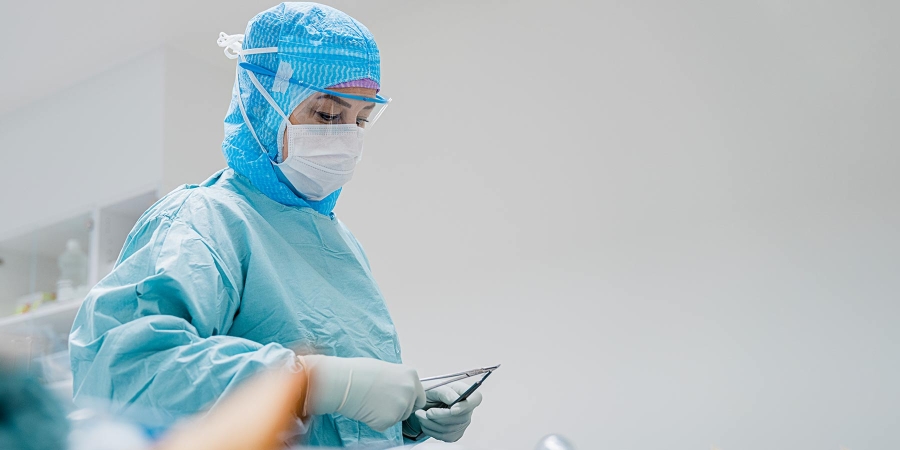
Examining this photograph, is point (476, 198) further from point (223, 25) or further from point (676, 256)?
point (223, 25)

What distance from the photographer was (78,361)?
96 centimetres

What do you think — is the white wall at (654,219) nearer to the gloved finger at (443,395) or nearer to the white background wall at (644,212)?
the white background wall at (644,212)

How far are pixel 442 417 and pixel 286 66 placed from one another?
652 mm

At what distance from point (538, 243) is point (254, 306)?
1885 millimetres

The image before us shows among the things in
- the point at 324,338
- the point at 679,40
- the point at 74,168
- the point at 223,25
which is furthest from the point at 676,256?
the point at 74,168

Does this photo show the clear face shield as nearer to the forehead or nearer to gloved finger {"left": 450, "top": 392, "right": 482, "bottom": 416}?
the forehead

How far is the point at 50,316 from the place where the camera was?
3350 millimetres

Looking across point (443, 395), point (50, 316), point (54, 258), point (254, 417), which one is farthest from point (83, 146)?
point (254, 417)

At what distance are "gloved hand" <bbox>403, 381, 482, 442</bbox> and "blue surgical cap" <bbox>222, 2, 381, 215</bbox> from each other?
0.44 metres

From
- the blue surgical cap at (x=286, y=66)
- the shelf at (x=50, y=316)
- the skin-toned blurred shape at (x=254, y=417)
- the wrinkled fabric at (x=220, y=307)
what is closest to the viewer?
the skin-toned blurred shape at (x=254, y=417)

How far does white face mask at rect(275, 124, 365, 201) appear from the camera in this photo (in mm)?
1293

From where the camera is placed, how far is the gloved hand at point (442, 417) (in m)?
1.30

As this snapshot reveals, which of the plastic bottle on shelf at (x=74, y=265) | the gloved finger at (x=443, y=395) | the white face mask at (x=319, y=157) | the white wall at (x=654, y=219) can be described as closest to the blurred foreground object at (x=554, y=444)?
the gloved finger at (x=443, y=395)

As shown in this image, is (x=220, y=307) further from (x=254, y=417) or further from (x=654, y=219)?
(x=654, y=219)
